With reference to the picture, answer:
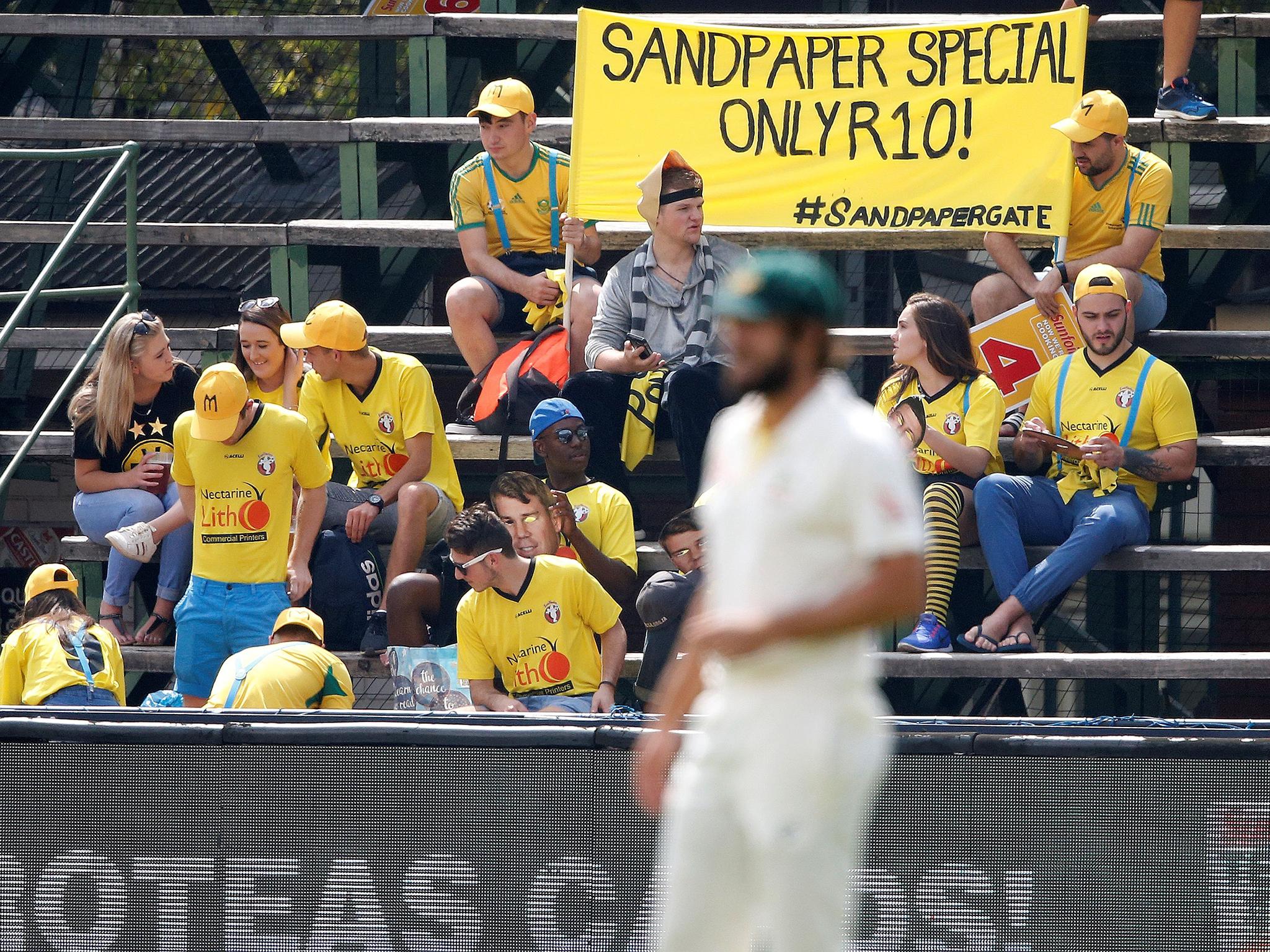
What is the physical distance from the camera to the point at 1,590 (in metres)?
12.0

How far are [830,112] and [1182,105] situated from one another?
181 centimetres

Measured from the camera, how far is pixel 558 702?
20.1ft

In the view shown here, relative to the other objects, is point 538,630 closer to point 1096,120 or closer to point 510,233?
point 510,233

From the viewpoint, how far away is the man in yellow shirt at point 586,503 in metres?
6.56

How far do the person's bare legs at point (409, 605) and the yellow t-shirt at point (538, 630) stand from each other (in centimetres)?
36

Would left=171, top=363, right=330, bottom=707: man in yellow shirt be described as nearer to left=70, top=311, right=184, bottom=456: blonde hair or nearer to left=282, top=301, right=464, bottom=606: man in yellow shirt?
left=282, top=301, right=464, bottom=606: man in yellow shirt

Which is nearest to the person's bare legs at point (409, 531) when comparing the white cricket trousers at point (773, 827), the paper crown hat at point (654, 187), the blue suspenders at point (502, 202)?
the paper crown hat at point (654, 187)

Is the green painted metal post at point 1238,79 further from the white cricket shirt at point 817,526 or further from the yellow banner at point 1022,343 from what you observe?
the white cricket shirt at point 817,526

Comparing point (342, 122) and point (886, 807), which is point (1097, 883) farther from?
point (342, 122)

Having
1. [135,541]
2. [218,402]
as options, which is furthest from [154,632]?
[218,402]

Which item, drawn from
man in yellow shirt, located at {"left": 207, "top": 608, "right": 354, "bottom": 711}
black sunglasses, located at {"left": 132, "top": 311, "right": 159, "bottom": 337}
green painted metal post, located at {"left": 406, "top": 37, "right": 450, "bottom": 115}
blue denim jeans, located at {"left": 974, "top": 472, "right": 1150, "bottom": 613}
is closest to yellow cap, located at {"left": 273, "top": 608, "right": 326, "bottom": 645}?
man in yellow shirt, located at {"left": 207, "top": 608, "right": 354, "bottom": 711}

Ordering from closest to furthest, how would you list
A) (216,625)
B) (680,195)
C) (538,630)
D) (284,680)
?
(284,680)
(538,630)
(216,625)
(680,195)

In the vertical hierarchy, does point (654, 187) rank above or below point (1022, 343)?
above

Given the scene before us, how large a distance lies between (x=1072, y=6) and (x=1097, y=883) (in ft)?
20.2
